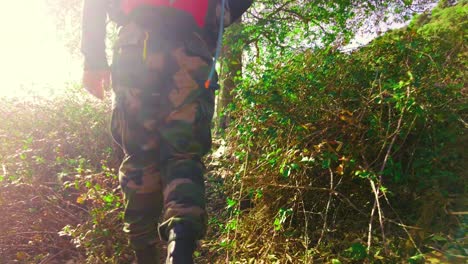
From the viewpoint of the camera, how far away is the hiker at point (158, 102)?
157 centimetres

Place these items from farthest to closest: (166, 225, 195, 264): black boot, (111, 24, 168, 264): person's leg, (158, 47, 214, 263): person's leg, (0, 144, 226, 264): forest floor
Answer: (0, 144, 226, 264): forest floor < (111, 24, 168, 264): person's leg < (158, 47, 214, 263): person's leg < (166, 225, 195, 264): black boot

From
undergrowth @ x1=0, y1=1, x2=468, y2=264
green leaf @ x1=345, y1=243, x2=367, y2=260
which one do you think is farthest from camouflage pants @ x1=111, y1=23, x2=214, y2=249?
green leaf @ x1=345, y1=243, x2=367, y2=260

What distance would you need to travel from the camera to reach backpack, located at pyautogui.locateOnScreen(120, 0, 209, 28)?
1.63m

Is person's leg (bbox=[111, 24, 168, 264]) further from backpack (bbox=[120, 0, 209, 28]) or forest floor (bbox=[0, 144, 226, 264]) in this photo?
forest floor (bbox=[0, 144, 226, 264])

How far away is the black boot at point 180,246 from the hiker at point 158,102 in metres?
0.19

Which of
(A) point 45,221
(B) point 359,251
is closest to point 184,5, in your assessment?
(B) point 359,251

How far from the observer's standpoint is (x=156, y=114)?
5.29ft

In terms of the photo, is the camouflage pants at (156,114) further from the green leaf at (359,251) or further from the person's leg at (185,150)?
the green leaf at (359,251)

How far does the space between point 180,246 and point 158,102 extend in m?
0.66

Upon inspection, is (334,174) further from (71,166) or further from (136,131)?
(71,166)

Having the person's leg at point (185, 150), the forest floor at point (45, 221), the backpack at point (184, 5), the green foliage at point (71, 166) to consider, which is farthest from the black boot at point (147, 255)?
the backpack at point (184, 5)

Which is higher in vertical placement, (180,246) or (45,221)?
(180,246)

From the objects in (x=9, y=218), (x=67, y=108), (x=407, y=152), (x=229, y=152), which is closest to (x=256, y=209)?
(x=229, y=152)

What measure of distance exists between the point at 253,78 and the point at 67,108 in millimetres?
3868
